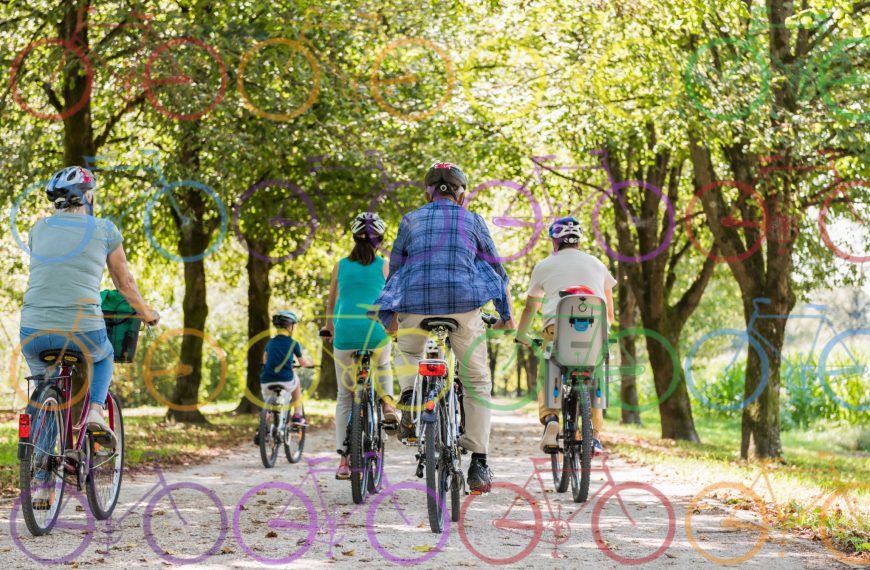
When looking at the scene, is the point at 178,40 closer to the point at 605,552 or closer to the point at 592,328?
the point at 592,328

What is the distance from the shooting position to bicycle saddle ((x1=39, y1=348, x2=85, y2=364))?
6602 mm

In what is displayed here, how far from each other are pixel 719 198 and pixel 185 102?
751 cm

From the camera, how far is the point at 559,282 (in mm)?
8922

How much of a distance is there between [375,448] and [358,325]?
100cm

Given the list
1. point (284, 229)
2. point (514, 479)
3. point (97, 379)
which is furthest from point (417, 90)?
point (97, 379)

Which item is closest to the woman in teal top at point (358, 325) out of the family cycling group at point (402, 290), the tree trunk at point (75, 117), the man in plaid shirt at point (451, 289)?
the family cycling group at point (402, 290)

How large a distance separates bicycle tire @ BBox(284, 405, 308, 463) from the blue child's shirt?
0.60m

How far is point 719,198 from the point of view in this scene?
49.9ft

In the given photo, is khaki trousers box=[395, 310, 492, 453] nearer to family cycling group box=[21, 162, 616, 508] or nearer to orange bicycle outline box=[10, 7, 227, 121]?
family cycling group box=[21, 162, 616, 508]

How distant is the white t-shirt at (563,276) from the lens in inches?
350
